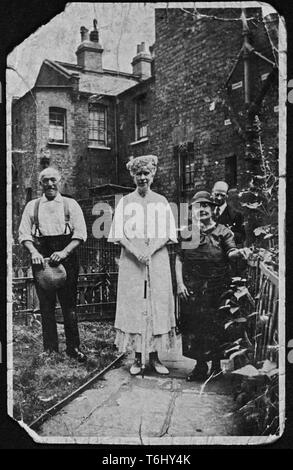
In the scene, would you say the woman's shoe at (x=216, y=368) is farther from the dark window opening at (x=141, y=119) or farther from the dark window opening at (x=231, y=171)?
the dark window opening at (x=141, y=119)

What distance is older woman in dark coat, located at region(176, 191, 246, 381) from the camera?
14.2 ft

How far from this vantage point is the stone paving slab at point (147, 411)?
424cm

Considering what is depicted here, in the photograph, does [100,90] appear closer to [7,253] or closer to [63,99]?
[63,99]

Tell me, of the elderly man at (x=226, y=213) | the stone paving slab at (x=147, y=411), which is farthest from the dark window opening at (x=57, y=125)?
the stone paving slab at (x=147, y=411)

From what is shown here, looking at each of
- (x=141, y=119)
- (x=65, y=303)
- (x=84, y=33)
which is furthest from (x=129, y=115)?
(x=65, y=303)

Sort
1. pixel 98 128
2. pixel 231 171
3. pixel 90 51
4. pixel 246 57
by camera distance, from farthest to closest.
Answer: pixel 98 128, pixel 90 51, pixel 231 171, pixel 246 57

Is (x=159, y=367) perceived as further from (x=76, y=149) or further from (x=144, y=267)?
(x=76, y=149)

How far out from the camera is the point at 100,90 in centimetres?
447

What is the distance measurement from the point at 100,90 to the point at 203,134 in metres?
0.88

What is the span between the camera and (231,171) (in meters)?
4.31

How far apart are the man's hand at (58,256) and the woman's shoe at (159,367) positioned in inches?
41.6

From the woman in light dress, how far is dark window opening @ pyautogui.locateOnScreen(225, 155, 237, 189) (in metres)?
0.50

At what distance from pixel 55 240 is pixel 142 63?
154 cm
